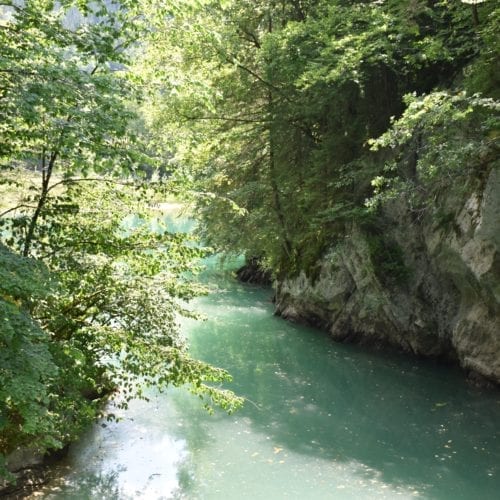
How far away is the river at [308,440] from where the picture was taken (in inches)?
333

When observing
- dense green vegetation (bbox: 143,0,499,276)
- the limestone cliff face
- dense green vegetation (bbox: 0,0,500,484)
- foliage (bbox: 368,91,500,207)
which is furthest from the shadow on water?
foliage (bbox: 368,91,500,207)

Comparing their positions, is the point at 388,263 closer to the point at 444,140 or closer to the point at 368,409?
the point at 368,409

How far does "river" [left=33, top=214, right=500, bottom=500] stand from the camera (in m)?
8.45

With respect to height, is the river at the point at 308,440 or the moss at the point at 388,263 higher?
the moss at the point at 388,263

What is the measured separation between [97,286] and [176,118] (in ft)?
36.6

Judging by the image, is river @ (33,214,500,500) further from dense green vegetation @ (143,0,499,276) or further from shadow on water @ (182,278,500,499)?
dense green vegetation @ (143,0,499,276)

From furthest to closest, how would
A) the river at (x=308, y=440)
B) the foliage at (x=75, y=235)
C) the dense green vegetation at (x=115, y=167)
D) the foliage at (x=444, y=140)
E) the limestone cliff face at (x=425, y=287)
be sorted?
the limestone cliff face at (x=425, y=287) < the foliage at (x=444, y=140) < the river at (x=308, y=440) < the dense green vegetation at (x=115, y=167) < the foliage at (x=75, y=235)

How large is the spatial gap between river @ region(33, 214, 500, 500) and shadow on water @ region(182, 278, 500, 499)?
0.08 feet

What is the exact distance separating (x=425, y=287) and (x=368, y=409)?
13.5ft

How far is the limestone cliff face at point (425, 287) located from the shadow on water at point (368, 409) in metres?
0.67

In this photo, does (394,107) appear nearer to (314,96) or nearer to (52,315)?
(314,96)

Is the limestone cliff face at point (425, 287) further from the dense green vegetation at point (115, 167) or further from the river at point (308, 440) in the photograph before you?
the river at point (308, 440)

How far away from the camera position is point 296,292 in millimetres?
18266

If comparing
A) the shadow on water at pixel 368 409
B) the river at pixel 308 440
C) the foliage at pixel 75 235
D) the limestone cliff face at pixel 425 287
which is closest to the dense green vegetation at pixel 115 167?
the foliage at pixel 75 235
